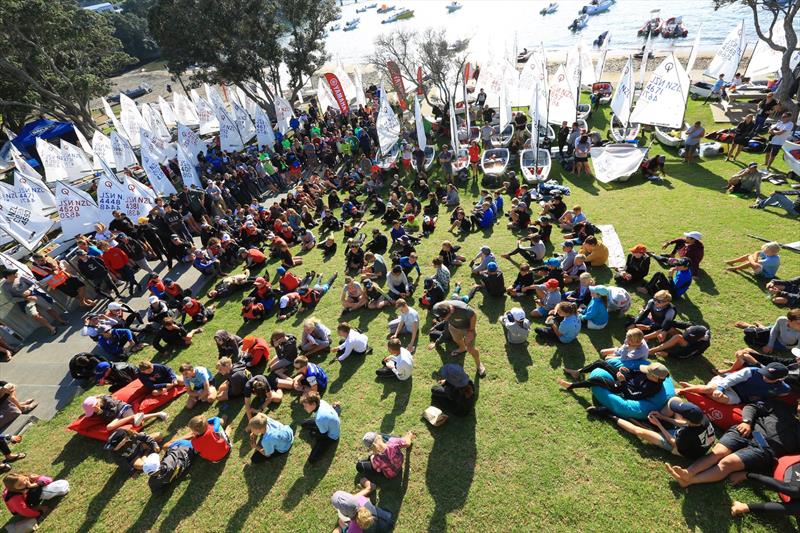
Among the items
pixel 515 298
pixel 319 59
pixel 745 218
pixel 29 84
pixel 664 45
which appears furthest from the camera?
pixel 664 45

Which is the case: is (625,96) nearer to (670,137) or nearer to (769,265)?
(670,137)

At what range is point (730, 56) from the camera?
24.9 meters

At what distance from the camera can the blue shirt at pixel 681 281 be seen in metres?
8.77

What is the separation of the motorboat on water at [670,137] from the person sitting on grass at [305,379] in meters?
19.1

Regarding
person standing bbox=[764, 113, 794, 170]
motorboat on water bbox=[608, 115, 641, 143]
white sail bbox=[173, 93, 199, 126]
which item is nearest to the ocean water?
motorboat on water bbox=[608, 115, 641, 143]

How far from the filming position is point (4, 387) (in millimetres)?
8812

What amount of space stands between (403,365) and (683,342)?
5550 millimetres

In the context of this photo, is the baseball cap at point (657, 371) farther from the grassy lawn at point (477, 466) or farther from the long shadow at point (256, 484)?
the long shadow at point (256, 484)

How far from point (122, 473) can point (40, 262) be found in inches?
398

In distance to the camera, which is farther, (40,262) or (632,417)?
(40,262)

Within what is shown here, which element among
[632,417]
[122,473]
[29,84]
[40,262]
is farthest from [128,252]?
[29,84]

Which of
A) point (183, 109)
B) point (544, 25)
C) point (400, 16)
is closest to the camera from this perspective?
point (183, 109)

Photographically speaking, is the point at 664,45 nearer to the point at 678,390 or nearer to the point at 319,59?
the point at 319,59

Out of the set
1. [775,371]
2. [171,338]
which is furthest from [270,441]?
[775,371]
